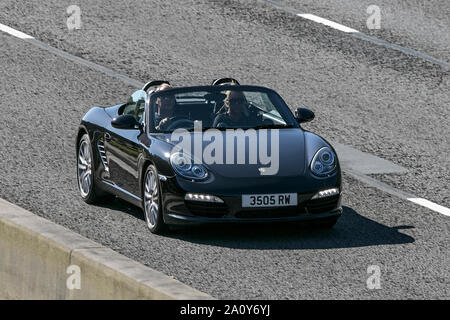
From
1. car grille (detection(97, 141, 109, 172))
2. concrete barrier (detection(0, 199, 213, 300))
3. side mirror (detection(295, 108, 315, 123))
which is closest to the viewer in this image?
concrete barrier (detection(0, 199, 213, 300))

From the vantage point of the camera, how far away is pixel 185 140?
11.5 m

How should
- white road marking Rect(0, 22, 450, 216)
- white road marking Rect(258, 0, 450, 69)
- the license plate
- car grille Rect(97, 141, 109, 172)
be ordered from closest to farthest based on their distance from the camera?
the license plate, car grille Rect(97, 141, 109, 172), white road marking Rect(0, 22, 450, 216), white road marking Rect(258, 0, 450, 69)

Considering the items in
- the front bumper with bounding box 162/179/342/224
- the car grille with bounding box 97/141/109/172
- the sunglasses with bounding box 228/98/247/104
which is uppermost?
the sunglasses with bounding box 228/98/247/104

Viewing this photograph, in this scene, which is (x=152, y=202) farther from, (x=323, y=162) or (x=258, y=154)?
(x=323, y=162)

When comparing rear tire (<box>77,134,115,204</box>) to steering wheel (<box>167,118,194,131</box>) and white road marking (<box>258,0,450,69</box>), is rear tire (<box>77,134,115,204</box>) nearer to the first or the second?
steering wheel (<box>167,118,194,131</box>)

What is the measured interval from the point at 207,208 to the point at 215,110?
1495 mm

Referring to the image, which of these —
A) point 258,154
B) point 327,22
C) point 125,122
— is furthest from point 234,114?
point 327,22

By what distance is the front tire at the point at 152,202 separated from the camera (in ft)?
37.3

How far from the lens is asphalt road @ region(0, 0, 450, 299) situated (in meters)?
10.3

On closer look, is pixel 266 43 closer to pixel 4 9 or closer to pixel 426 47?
pixel 426 47

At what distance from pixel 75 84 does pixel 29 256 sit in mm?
9115

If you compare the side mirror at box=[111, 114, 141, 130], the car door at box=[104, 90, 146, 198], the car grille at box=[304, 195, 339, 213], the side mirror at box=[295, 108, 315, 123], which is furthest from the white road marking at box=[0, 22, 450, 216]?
the side mirror at box=[111, 114, 141, 130]

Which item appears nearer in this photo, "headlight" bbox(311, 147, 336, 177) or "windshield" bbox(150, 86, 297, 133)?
"headlight" bbox(311, 147, 336, 177)
